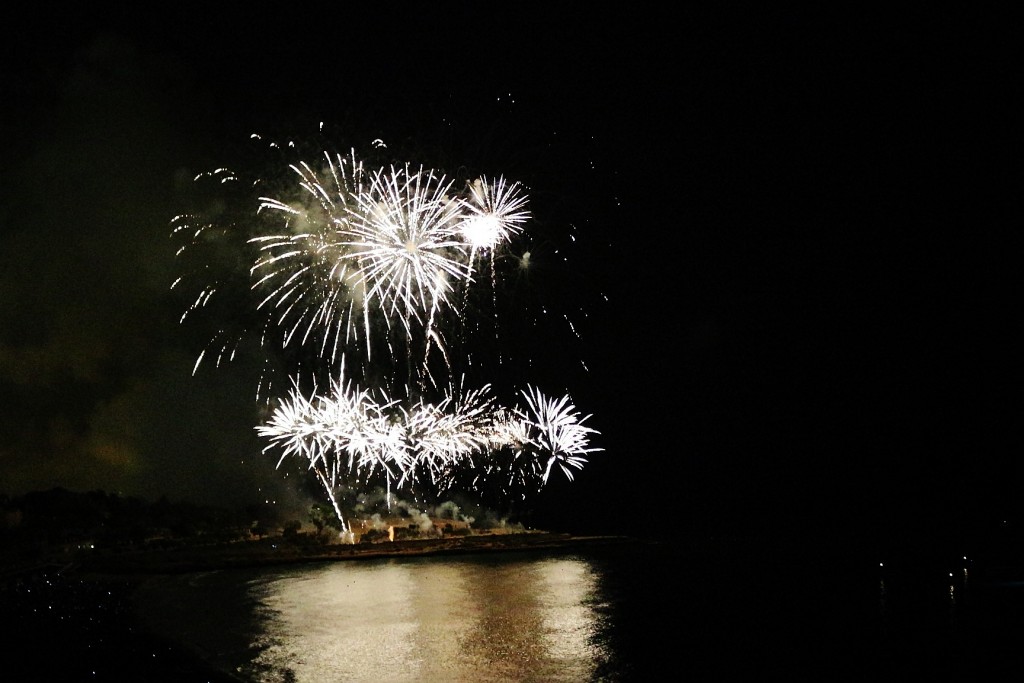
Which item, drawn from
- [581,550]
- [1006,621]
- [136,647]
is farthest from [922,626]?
[581,550]

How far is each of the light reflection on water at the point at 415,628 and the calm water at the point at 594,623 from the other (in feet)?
0.15

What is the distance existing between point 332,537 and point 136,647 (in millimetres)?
25478

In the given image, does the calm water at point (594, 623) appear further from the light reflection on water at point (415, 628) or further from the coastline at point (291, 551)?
the coastline at point (291, 551)

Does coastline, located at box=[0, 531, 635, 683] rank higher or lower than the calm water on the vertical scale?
higher

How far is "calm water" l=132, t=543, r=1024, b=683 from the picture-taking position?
1120 cm

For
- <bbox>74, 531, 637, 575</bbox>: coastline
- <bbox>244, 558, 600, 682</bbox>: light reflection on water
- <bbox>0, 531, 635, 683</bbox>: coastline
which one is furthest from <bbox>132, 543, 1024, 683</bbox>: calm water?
<bbox>74, 531, 637, 575</bbox>: coastline

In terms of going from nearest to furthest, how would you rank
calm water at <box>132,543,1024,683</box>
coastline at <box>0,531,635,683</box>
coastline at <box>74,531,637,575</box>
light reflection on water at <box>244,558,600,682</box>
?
coastline at <box>0,531,635,683</box> < light reflection on water at <box>244,558,600,682</box> < calm water at <box>132,543,1024,683</box> < coastline at <box>74,531,637,575</box>

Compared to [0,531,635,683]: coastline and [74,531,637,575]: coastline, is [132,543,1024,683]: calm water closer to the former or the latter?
[0,531,635,683]: coastline

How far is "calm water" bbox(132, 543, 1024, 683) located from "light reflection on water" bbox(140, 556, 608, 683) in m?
0.05

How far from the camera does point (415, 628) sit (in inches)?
565

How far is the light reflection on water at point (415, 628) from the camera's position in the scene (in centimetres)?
1109

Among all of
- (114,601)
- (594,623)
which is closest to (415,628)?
(594,623)

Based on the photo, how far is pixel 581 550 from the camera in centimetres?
3266

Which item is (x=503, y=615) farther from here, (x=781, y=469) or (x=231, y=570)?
(x=781, y=469)
